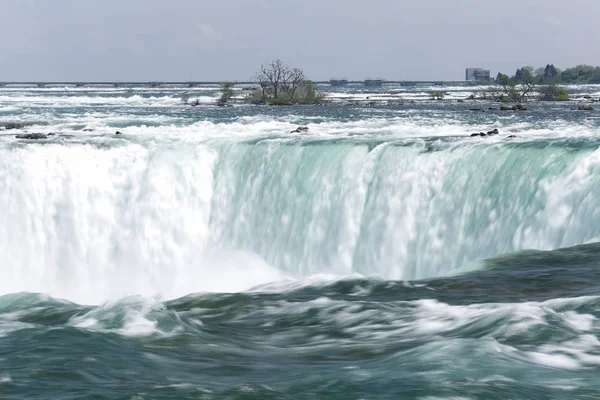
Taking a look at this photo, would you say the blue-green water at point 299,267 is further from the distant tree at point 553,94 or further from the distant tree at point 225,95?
the distant tree at point 553,94

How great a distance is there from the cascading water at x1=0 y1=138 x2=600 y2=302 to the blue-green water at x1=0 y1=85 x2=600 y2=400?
0.17 feet

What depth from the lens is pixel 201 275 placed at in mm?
24625

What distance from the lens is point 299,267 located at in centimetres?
2419

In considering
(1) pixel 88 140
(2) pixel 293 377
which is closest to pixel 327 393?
(2) pixel 293 377

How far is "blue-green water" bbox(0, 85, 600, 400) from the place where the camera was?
980 centimetres

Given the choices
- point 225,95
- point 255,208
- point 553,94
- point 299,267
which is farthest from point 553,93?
point 299,267

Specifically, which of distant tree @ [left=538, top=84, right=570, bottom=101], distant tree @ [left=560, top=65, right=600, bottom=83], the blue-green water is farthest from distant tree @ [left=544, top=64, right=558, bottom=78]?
the blue-green water

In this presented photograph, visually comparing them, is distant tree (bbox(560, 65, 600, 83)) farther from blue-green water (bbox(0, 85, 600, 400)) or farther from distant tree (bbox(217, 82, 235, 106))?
blue-green water (bbox(0, 85, 600, 400))

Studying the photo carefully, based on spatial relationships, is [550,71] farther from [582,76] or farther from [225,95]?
[225,95]

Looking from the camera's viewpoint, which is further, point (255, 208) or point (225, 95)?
point (225, 95)

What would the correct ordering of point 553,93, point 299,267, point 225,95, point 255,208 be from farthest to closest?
point 553,93, point 225,95, point 255,208, point 299,267

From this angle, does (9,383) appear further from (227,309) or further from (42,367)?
(227,309)

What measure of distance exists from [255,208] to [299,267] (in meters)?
2.43

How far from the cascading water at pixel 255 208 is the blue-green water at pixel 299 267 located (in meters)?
0.05
